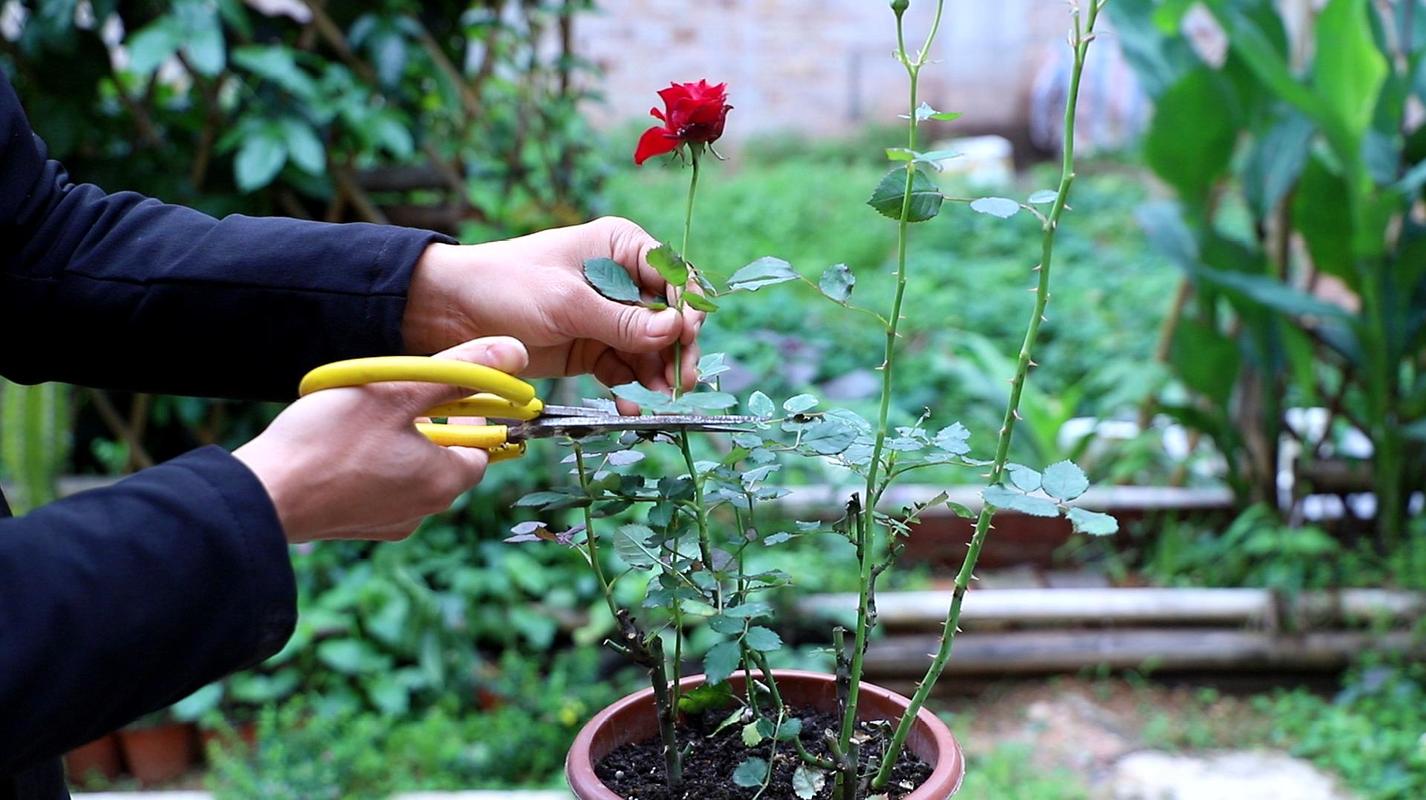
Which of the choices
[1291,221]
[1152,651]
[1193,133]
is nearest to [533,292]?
[1152,651]

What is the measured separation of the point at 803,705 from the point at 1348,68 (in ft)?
7.06

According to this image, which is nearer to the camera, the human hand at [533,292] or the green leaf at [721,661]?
the green leaf at [721,661]

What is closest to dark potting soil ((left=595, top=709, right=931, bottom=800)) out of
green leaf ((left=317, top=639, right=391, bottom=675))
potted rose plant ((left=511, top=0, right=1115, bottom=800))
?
potted rose plant ((left=511, top=0, right=1115, bottom=800))

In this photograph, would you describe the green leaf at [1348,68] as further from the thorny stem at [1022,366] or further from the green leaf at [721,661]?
the green leaf at [721,661]

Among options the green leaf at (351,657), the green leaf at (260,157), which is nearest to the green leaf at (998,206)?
the green leaf at (260,157)

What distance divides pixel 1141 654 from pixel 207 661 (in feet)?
7.73

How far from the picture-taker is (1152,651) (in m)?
2.67

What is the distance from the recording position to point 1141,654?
8.75 ft

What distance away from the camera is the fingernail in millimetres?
918

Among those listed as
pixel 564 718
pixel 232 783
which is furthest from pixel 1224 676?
pixel 232 783

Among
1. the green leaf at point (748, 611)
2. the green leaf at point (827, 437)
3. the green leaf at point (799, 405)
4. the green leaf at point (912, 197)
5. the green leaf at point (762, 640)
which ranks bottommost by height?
the green leaf at point (762, 640)

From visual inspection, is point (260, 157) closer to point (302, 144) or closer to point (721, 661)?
point (302, 144)

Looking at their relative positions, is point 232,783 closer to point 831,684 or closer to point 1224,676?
point 831,684

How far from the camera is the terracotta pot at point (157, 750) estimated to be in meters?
2.35
